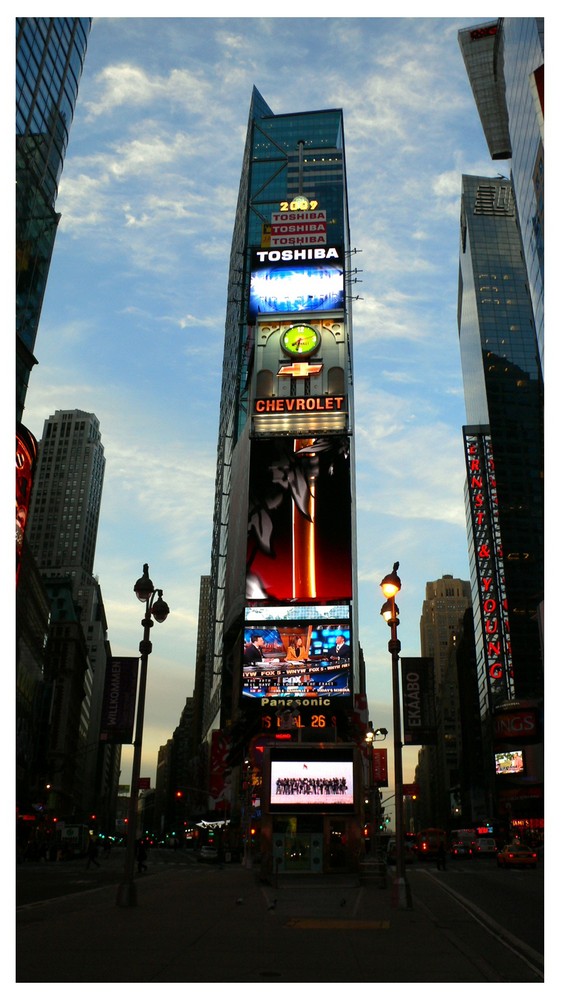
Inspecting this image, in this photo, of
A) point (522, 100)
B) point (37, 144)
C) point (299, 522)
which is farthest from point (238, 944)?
point (37, 144)

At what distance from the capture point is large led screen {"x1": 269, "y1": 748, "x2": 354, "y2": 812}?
133 feet

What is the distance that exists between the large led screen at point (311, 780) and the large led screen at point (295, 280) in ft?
148

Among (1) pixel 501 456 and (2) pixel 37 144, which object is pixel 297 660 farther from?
(1) pixel 501 456

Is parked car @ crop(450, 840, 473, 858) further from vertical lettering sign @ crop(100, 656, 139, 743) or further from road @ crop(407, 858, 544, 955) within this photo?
vertical lettering sign @ crop(100, 656, 139, 743)

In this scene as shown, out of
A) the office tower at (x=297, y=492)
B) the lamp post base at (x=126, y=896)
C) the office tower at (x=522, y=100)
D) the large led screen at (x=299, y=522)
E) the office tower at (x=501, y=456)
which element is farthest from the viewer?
the office tower at (x=501, y=456)

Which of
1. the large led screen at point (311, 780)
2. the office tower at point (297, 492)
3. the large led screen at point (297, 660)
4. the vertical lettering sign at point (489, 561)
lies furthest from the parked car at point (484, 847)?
the vertical lettering sign at point (489, 561)

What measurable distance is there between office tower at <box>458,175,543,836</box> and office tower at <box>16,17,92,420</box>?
87945 mm

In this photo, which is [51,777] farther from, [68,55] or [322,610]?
[68,55]

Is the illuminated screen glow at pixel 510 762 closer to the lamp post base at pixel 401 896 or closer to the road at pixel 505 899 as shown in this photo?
the road at pixel 505 899

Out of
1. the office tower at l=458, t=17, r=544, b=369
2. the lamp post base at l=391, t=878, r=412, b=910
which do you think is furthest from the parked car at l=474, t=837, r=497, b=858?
the lamp post base at l=391, t=878, r=412, b=910

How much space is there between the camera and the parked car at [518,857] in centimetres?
5009
